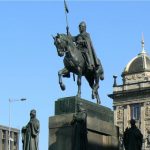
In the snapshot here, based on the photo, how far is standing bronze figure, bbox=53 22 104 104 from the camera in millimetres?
26219

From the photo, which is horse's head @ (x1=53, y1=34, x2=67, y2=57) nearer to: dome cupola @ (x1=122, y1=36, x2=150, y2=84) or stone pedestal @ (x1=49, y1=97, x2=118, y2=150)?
stone pedestal @ (x1=49, y1=97, x2=118, y2=150)

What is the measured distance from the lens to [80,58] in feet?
87.4

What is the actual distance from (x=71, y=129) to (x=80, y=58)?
10.9 feet

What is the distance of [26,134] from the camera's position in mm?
25797

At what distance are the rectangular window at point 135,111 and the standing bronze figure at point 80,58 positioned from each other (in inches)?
2533

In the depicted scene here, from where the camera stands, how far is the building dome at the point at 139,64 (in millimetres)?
93375

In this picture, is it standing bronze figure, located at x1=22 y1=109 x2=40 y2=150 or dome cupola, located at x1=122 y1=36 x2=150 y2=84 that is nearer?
standing bronze figure, located at x1=22 y1=109 x2=40 y2=150

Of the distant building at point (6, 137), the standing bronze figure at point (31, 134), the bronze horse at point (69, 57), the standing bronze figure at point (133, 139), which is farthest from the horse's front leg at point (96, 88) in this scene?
the distant building at point (6, 137)

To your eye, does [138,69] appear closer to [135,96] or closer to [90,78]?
[135,96]

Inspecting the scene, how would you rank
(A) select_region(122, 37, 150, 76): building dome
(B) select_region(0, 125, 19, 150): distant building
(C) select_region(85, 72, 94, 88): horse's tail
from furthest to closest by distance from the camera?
(B) select_region(0, 125, 19, 150): distant building < (A) select_region(122, 37, 150, 76): building dome < (C) select_region(85, 72, 94, 88): horse's tail

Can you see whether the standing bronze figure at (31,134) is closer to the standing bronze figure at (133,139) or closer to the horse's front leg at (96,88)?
the horse's front leg at (96,88)

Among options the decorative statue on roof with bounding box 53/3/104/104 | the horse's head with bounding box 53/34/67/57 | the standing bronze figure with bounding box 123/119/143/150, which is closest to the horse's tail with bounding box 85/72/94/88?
the decorative statue on roof with bounding box 53/3/104/104

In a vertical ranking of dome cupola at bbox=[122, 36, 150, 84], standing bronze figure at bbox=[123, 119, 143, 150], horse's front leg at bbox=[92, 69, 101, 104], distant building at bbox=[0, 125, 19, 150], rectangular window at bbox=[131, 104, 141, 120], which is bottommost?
standing bronze figure at bbox=[123, 119, 143, 150]

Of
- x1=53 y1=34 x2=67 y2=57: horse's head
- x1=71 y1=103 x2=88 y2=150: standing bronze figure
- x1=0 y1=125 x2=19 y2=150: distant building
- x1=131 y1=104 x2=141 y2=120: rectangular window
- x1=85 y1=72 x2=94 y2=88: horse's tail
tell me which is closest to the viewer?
x1=71 y1=103 x2=88 y2=150: standing bronze figure
